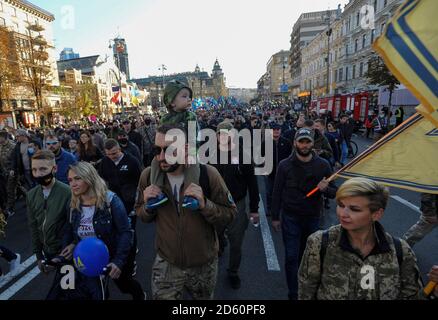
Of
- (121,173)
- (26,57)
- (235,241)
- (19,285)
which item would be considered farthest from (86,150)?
(26,57)

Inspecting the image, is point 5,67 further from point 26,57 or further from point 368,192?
point 368,192

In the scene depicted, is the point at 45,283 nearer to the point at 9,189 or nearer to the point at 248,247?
the point at 248,247

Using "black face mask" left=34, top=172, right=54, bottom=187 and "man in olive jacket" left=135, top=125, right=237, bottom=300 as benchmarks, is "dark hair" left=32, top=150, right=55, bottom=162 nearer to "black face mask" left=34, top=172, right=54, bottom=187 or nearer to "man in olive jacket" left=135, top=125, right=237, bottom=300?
"black face mask" left=34, top=172, right=54, bottom=187

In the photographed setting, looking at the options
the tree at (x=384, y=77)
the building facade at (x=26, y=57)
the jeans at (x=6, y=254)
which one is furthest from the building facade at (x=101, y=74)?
the jeans at (x=6, y=254)

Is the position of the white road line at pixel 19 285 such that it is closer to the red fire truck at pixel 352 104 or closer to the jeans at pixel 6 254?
the jeans at pixel 6 254

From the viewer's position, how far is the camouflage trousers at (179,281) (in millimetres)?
2383

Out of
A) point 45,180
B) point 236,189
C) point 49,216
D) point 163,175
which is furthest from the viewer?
point 236,189

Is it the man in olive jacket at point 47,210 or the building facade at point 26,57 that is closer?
the man in olive jacket at point 47,210

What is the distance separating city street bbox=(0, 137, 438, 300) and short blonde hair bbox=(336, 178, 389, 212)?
2.33 meters

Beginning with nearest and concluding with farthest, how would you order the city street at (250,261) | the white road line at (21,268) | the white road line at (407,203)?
the city street at (250,261), the white road line at (21,268), the white road line at (407,203)

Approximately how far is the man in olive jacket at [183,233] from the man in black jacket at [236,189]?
140 centimetres

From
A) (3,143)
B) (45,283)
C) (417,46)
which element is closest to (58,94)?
(3,143)

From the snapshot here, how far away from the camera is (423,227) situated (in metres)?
4.08

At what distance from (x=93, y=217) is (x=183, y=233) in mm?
1041
